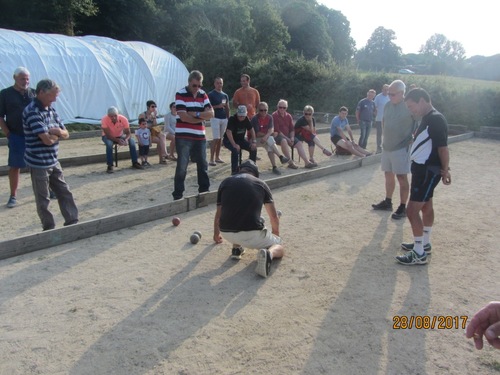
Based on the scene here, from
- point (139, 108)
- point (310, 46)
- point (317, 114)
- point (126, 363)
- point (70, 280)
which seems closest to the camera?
point (126, 363)

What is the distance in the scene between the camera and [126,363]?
2.93 meters

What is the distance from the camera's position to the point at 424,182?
4.53m

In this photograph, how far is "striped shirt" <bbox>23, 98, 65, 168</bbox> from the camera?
4707 mm

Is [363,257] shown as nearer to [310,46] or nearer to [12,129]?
[12,129]

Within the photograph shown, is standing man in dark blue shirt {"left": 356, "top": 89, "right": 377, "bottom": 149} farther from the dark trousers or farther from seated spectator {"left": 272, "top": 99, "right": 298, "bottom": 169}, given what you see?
the dark trousers

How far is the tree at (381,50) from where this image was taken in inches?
3462

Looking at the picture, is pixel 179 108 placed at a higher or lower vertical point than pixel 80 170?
higher

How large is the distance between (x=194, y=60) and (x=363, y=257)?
26.5 meters

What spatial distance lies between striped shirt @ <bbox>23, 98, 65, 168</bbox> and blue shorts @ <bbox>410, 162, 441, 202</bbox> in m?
3.99

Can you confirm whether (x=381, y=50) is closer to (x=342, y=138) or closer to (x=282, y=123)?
(x=342, y=138)

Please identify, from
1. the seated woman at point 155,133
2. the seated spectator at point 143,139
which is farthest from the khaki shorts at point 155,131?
the seated spectator at point 143,139

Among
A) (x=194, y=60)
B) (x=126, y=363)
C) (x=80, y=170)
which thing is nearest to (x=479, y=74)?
(x=194, y=60)

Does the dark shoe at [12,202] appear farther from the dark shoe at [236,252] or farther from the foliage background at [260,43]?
the foliage background at [260,43]

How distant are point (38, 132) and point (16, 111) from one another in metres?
1.69
